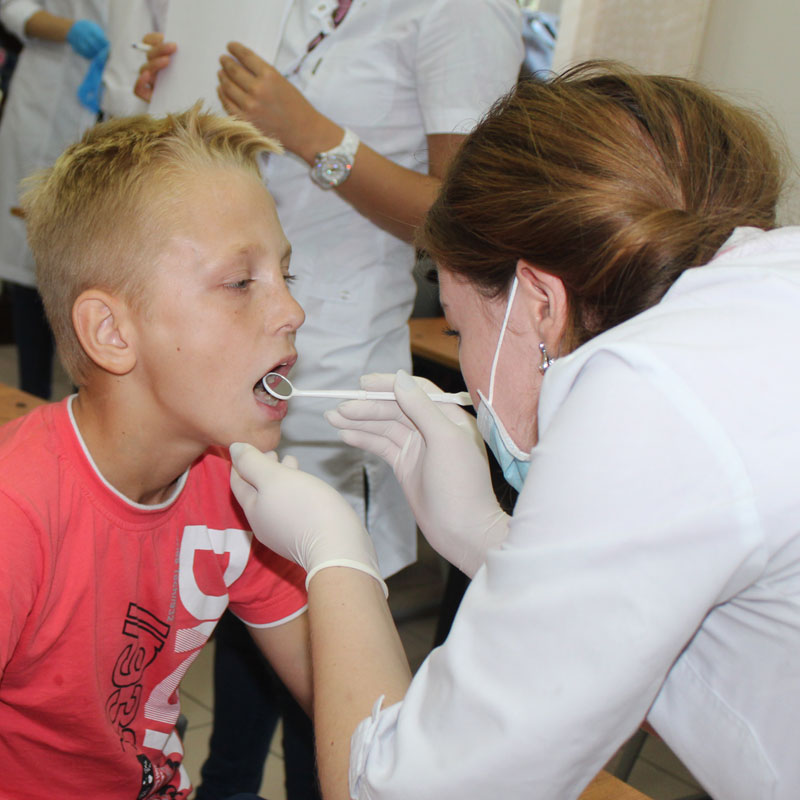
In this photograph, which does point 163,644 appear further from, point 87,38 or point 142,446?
point 87,38

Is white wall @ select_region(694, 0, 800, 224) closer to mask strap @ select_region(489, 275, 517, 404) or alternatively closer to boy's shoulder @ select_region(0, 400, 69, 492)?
mask strap @ select_region(489, 275, 517, 404)

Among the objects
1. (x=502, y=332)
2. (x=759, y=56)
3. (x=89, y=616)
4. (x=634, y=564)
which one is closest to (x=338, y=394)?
(x=502, y=332)

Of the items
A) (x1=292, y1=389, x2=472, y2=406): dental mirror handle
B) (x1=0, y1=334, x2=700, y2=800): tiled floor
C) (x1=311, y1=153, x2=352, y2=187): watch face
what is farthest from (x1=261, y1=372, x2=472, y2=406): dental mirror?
(x1=0, y1=334, x2=700, y2=800): tiled floor

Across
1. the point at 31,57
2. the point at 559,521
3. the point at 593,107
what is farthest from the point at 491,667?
the point at 31,57

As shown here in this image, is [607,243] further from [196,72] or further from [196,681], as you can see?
[196,681]

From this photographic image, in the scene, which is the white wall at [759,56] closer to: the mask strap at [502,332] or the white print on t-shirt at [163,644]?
the mask strap at [502,332]

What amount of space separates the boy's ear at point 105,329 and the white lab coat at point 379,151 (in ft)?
1.31

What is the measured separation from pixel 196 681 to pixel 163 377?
4.52 ft

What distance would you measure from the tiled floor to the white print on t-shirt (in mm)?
927

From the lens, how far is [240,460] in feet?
3.64

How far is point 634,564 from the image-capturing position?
24.1 inches

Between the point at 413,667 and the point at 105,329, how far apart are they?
1.76 m

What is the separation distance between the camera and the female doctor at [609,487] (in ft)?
2.01

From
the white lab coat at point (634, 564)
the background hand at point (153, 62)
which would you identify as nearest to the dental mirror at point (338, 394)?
the white lab coat at point (634, 564)
